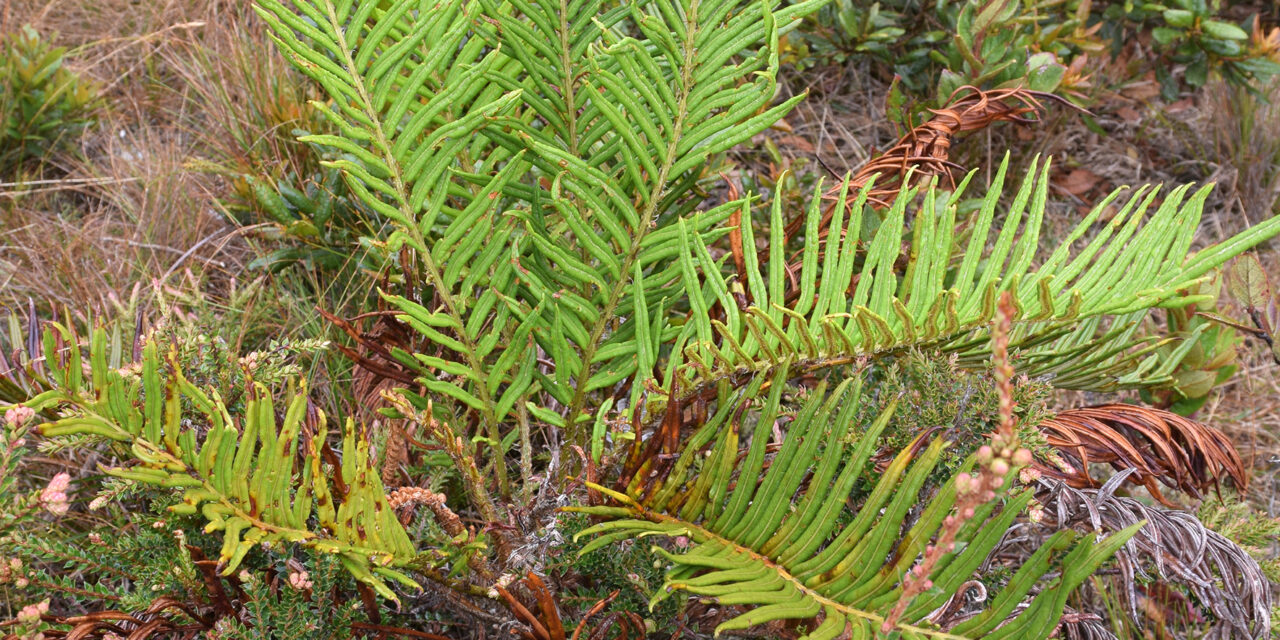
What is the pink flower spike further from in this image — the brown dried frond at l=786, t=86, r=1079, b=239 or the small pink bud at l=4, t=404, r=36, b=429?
the brown dried frond at l=786, t=86, r=1079, b=239

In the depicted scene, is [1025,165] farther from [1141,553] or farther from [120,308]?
[120,308]

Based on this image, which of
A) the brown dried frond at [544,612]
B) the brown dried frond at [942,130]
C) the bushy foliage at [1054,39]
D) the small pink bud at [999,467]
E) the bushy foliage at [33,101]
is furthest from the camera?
the bushy foliage at [33,101]

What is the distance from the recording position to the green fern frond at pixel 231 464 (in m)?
0.90

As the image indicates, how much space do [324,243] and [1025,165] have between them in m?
1.89

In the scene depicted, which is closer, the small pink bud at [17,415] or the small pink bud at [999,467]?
the small pink bud at [999,467]

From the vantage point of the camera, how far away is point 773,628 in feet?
4.02

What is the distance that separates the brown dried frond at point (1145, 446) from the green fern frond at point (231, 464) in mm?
902

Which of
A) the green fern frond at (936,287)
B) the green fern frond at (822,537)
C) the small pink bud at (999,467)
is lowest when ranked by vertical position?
the green fern frond at (822,537)

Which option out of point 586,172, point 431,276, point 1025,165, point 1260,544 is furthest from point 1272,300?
point 431,276

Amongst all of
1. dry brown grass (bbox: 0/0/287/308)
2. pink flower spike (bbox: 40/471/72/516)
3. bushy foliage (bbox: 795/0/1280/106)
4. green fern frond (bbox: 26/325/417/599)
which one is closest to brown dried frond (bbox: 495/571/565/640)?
green fern frond (bbox: 26/325/417/599)

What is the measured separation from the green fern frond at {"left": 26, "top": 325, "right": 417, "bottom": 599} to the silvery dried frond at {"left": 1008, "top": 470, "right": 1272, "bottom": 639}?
0.90m

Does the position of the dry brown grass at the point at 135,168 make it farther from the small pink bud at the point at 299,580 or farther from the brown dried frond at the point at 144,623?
the small pink bud at the point at 299,580

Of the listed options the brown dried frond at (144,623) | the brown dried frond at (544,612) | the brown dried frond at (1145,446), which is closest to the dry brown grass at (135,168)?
the brown dried frond at (144,623)

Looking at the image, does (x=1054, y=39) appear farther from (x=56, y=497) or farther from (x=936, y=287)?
(x=56, y=497)
